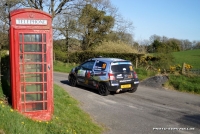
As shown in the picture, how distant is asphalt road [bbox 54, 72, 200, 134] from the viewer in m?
6.89

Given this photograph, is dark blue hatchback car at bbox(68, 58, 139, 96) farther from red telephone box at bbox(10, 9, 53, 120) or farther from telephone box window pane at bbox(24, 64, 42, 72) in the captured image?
telephone box window pane at bbox(24, 64, 42, 72)

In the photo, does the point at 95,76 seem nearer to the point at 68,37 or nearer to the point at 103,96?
the point at 103,96

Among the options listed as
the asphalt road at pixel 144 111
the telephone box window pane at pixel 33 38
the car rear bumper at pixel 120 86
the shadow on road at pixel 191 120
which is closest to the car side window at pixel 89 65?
the asphalt road at pixel 144 111

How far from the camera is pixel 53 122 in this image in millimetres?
5953

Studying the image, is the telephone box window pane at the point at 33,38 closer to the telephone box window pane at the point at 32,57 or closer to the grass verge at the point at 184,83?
the telephone box window pane at the point at 32,57

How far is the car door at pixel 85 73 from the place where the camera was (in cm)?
1220

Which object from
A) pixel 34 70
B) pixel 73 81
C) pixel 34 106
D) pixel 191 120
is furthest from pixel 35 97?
pixel 73 81

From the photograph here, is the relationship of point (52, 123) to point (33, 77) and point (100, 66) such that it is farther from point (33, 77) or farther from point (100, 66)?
point (100, 66)

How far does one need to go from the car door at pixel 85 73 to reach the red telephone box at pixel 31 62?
19.5ft

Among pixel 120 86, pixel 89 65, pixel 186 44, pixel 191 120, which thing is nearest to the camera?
pixel 191 120

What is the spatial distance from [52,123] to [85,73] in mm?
6680

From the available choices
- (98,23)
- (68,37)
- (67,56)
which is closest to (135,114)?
(67,56)

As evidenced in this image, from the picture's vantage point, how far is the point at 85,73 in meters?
12.4

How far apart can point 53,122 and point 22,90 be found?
3.58ft
